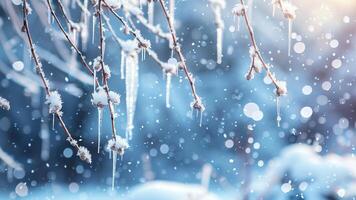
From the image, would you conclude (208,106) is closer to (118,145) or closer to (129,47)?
(118,145)

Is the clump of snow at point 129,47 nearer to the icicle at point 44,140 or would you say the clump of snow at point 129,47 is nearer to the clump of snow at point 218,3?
the clump of snow at point 218,3

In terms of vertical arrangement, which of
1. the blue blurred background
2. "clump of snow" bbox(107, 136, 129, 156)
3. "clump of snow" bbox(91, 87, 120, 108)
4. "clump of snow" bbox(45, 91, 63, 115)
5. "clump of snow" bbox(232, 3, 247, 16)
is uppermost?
the blue blurred background

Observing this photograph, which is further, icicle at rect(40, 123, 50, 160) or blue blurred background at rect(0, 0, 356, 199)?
icicle at rect(40, 123, 50, 160)

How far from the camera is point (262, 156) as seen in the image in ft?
37.8

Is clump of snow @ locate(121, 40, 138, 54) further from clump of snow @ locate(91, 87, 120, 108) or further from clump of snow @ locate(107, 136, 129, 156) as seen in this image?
clump of snow @ locate(107, 136, 129, 156)

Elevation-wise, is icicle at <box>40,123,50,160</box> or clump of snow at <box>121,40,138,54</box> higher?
icicle at <box>40,123,50,160</box>

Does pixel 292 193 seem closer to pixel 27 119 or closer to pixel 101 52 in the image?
pixel 27 119

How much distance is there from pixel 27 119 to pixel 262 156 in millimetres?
5146

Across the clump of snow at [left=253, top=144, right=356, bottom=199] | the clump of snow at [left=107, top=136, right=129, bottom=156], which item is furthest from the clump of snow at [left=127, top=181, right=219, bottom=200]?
the clump of snow at [left=107, top=136, right=129, bottom=156]

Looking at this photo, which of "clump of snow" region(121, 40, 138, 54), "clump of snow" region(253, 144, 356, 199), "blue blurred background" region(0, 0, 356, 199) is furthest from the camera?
"blue blurred background" region(0, 0, 356, 199)

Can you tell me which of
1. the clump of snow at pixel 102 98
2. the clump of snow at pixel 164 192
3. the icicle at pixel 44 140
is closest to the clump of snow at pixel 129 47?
the clump of snow at pixel 102 98

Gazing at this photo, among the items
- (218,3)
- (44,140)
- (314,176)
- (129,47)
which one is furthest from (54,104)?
(44,140)

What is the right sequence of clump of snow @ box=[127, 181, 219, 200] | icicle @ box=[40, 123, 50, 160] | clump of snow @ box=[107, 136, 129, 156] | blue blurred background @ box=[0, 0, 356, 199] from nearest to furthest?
clump of snow @ box=[107, 136, 129, 156], clump of snow @ box=[127, 181, 219, 200], blue blurred background @ box=[0, 0, 356, 199], icicle @ box=[40, 123, 50, 160]

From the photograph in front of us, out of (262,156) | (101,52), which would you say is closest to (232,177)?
(262,156)
